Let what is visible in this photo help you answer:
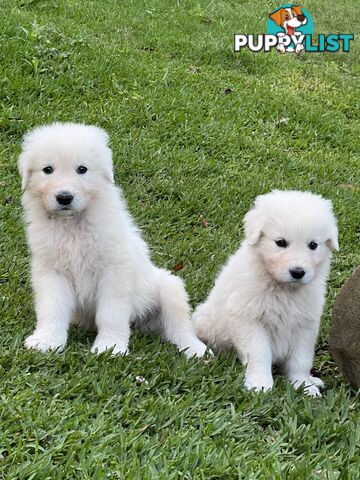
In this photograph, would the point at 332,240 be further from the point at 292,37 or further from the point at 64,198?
the point at 292,37

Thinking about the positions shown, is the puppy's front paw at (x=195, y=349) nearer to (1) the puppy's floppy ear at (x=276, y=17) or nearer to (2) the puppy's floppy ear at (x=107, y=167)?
(2) the puppy's floppy ear at (x=107, y=167)

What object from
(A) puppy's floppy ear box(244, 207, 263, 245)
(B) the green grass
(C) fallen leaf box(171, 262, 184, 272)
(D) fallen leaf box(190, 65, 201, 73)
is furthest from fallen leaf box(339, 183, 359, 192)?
(A) puppy's floppy ear box(244, 207, 263, 245)

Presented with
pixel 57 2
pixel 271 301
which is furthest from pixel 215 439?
pixel 57 2

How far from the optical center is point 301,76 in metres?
12.1

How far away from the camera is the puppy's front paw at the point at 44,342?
175 inches

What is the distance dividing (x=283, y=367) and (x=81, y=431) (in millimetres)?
Result: 1929

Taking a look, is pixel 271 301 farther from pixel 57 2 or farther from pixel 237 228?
pixel 57 2

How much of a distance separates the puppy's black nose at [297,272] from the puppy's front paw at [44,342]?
149 cm

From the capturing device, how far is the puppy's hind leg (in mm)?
5078

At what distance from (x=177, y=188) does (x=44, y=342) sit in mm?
3547

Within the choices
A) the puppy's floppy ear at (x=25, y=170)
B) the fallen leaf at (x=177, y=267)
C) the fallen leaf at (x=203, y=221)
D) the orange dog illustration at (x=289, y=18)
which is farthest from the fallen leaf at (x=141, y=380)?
the orange dog illustration at (x=289, y=18)

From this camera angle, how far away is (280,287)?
480 cm

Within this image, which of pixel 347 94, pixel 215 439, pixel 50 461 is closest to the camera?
pixel 50 461

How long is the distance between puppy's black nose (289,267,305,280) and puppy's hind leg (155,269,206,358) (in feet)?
2.97
